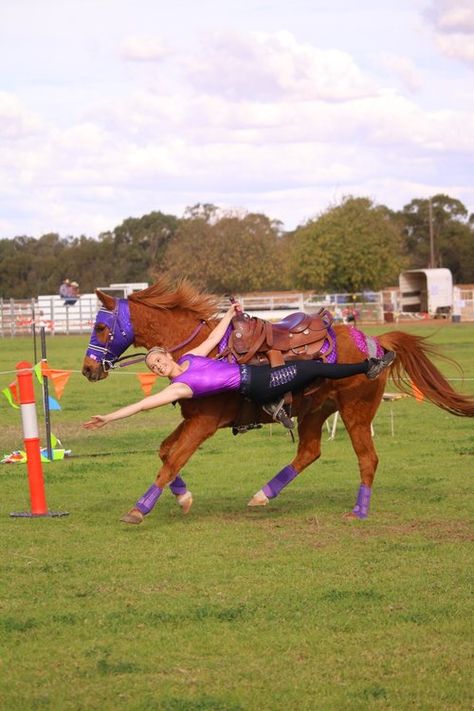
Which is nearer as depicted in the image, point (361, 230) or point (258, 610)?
point (258, 610)

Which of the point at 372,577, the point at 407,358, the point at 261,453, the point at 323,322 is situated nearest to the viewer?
the point at 372,577

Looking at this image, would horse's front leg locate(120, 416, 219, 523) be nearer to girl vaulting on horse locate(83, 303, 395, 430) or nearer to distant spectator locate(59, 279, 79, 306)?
girl vaulting on horse locate(83, 303, 395, 430)

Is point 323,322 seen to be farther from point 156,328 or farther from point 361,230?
point 361,230

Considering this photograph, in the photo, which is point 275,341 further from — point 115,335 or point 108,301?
point 108,301

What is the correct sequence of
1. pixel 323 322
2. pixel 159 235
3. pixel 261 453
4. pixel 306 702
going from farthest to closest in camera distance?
pixel 159 235 → pixel 261 453 → pixel 323 322 → pixel 306 702

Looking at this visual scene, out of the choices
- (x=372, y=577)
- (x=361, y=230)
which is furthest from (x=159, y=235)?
(x=372, y=577)

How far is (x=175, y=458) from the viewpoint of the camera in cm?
894

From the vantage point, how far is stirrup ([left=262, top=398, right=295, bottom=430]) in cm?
918

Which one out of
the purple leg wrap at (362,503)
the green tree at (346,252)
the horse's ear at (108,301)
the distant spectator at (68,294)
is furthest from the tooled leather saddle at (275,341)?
the green tree at (346,252)

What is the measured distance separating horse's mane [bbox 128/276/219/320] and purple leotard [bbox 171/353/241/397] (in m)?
0.77

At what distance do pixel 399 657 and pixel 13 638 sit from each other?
2.04 metres

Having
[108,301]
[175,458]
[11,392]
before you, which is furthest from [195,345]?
[11,392]

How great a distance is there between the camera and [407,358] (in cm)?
1022

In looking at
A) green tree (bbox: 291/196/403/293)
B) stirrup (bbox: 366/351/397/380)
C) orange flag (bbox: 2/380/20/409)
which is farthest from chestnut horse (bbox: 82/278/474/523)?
green tree (bbox: 291/196/403/293)
